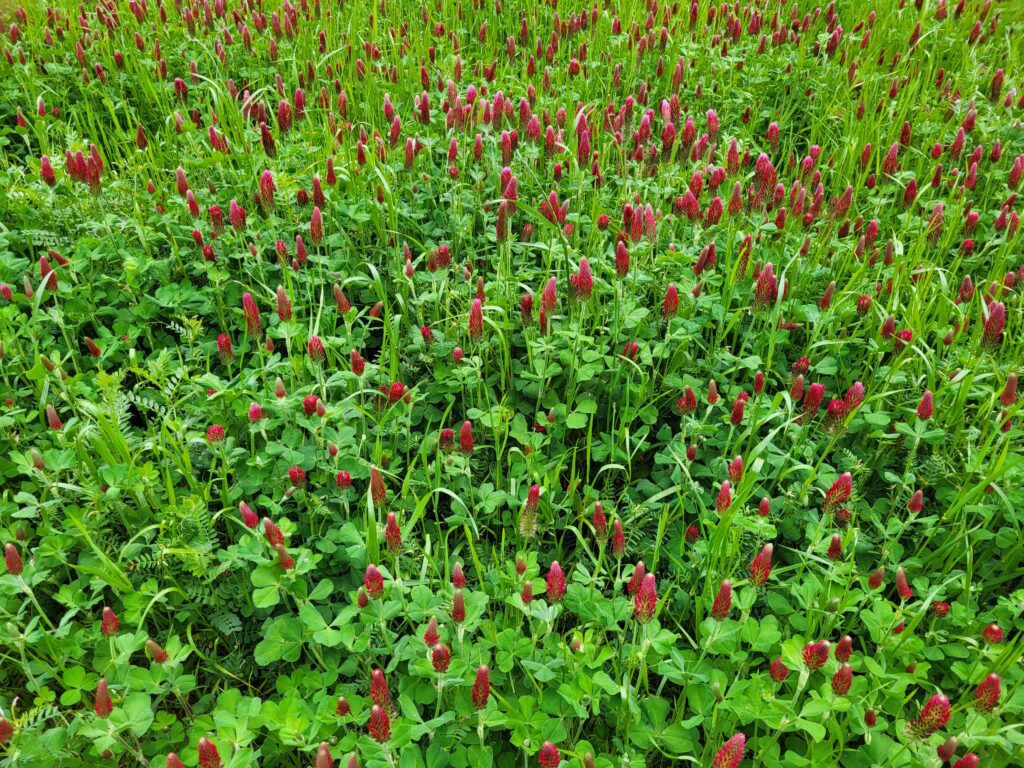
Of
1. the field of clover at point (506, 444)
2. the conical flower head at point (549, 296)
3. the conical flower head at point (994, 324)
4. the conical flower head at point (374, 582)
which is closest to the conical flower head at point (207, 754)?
the field of clover at point (506, 444)

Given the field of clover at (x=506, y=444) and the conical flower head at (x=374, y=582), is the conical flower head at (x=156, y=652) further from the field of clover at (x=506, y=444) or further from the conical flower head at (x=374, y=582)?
the conical flower head at (x=374, y=582)

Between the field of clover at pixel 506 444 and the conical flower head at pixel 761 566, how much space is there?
0.02 meters

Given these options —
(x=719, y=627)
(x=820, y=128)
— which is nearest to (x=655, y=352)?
(x=719, y=627)

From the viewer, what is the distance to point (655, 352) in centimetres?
300

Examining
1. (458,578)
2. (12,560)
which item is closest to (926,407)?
(458,578)

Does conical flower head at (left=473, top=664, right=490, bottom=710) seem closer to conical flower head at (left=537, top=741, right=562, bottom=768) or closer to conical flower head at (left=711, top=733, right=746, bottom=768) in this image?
conical flower head at (left=537, top=741, right=562, bottom=768)

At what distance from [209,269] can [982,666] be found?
3211 millimetres

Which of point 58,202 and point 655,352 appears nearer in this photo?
point 655,352

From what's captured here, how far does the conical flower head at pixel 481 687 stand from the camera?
199cm

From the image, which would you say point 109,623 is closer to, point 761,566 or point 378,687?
point 378,687

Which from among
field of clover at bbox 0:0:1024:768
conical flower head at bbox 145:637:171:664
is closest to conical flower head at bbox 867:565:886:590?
field of clover at bbox 0:0:1024:768

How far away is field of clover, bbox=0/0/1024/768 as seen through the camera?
2174 millimetres

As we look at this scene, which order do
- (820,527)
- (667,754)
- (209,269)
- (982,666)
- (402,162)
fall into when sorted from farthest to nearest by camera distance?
(402,162)
(209,269)
(820,527)
(982,666)
(667,754)

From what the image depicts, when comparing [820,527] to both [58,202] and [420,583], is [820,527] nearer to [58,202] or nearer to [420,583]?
[420,583]
